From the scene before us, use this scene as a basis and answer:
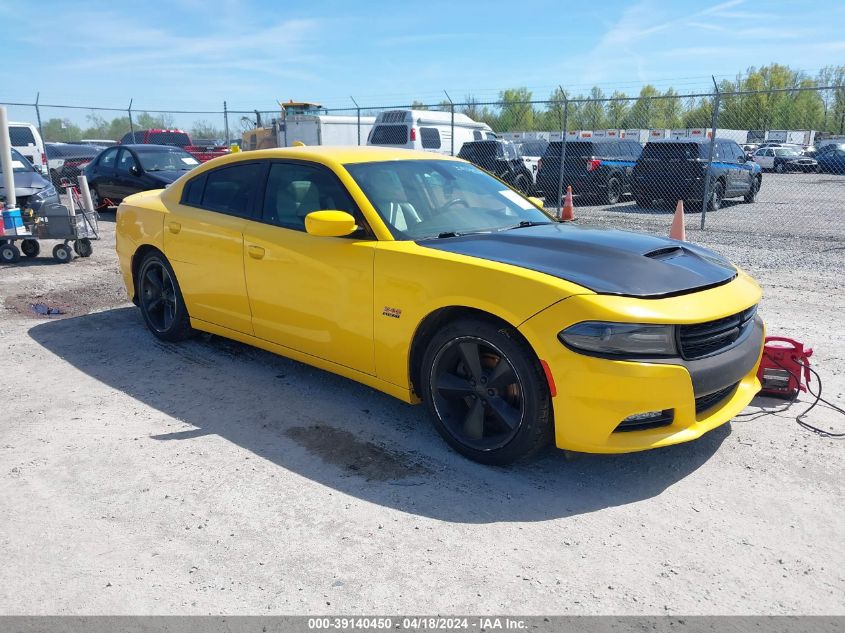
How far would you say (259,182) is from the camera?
191 inches

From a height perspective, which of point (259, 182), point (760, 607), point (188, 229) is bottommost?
point (760, 607)

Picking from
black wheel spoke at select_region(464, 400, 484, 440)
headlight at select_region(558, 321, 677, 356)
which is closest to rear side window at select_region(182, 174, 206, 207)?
black wheel spoke at select_region(464, 400, 484, 440)

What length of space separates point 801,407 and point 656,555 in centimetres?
217

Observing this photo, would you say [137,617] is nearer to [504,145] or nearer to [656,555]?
[656,555]

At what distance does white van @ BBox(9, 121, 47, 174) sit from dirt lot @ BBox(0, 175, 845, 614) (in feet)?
42.0

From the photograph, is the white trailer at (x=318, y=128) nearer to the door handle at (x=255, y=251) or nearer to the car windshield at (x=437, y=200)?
the car windshield at (x=437, y=200)

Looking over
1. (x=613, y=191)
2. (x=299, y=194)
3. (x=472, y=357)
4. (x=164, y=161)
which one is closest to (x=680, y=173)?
(x=613, y=191)

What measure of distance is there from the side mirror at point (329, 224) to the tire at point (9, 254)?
7286 millimetres

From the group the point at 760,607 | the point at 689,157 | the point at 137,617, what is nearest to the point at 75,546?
the point at 137,617

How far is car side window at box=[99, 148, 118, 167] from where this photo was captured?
48.0 ft

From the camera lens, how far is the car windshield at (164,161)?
14195 millimetres

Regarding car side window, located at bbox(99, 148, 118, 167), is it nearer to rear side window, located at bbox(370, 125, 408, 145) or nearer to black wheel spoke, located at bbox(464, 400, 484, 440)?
rear side window, located at bbox(370, 125, 408, 145)

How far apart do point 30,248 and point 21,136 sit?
8.00 m

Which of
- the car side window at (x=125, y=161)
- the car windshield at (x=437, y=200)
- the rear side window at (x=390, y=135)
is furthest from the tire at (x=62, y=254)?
the rear side window at (x=390, y=135)
